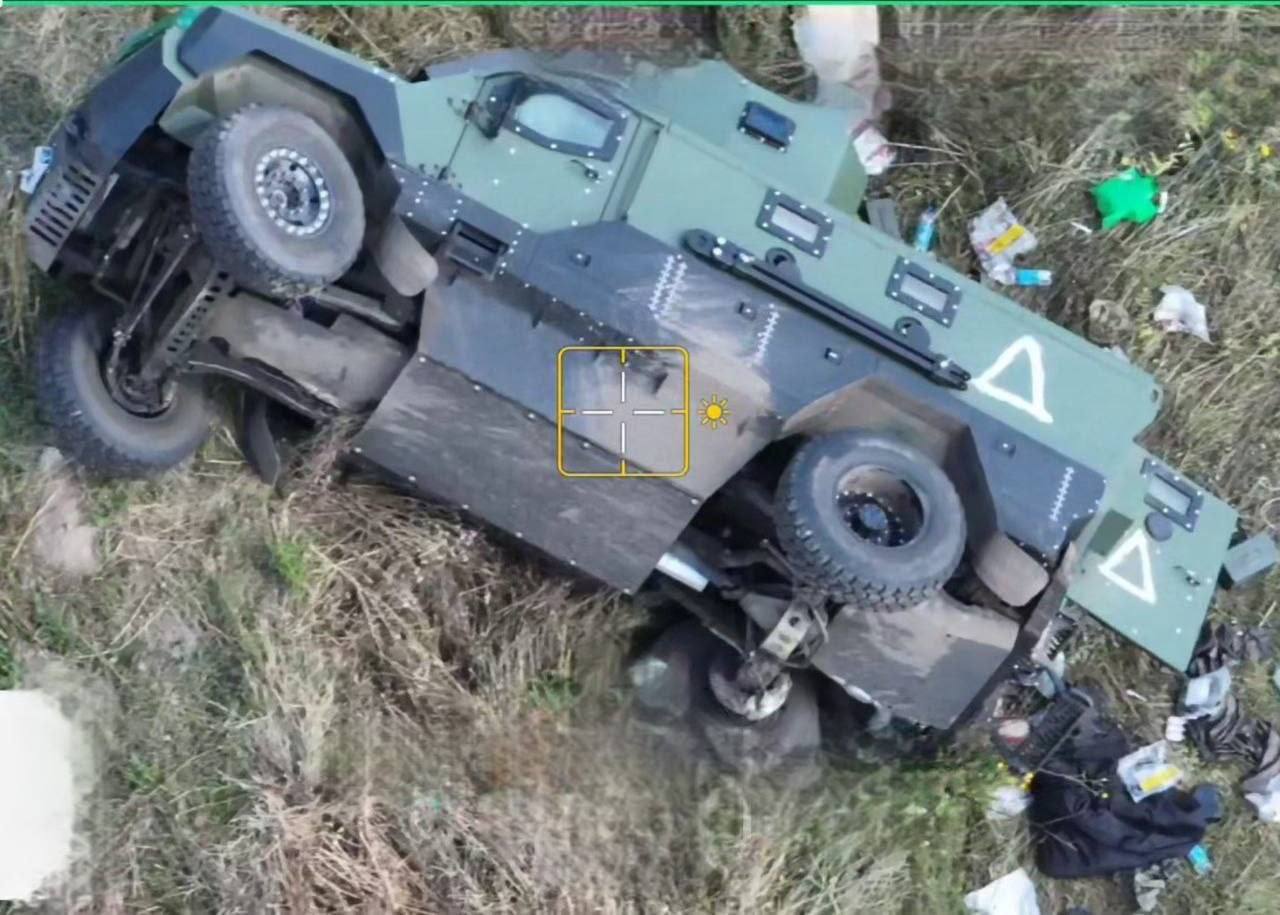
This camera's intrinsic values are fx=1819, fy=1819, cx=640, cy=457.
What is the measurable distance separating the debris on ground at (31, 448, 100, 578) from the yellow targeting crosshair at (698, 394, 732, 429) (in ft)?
6.97

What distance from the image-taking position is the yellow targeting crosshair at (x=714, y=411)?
5801 millimetres

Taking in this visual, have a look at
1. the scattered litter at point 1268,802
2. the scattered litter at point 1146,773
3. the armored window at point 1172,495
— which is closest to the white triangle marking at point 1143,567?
the armored window at point 1172,495

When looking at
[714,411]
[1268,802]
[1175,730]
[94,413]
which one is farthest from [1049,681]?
[94,413]

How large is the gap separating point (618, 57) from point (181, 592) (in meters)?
2.37

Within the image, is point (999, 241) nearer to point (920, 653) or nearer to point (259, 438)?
point (920, 653)

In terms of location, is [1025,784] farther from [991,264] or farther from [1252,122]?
[1252,122]

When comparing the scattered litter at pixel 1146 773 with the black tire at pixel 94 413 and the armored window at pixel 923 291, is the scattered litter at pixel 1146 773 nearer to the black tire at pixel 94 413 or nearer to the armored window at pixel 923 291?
the armored window at pixel 923 291

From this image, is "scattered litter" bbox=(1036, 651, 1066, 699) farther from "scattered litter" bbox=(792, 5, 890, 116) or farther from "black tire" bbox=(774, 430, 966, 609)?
"scattered litter" bbox=(792, 5, 890, 116)

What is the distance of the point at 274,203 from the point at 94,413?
1.07 metres

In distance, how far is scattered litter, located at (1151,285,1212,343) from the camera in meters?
7.50

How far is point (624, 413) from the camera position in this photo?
5789 mm

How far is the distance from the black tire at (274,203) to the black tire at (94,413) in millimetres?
826

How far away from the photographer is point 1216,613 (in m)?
7.28

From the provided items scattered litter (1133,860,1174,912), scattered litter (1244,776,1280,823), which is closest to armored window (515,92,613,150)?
scattered litter (1133,860,1174,912)
